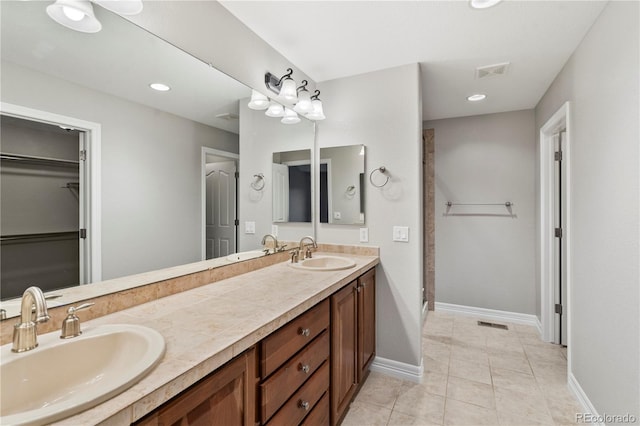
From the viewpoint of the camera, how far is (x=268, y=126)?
2.17 meters

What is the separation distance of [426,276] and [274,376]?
9.95ft

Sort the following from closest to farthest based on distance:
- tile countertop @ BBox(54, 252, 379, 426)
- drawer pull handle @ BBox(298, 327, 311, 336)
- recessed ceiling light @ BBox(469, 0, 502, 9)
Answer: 1. tile countertop @ BBox(54, 252, 379, 426)
2. drawer pull handle @ BBox(298, 327, 311, 336)
3. recessed ceiling light @ BBox(469, 0, 502, 9)

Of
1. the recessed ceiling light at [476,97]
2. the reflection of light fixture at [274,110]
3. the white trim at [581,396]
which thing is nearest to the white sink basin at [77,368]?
the reflection of light fixture at [274,110]

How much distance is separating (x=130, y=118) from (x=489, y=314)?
12.9 feet

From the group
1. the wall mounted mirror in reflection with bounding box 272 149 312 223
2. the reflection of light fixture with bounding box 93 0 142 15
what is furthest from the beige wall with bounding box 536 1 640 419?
the reflection of light fixture with bounding box 93 0 142 15

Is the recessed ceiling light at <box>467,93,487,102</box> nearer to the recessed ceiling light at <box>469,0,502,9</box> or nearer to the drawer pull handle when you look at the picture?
the recessed ceiling light at <box>469,0,502,9</box>

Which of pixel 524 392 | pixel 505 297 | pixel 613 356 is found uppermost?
pixel 613 356

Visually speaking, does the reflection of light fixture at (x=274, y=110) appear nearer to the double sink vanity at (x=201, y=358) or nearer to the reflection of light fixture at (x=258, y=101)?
the reflection of light fixture at (x=258, y=101)

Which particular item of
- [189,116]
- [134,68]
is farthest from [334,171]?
[134,68]

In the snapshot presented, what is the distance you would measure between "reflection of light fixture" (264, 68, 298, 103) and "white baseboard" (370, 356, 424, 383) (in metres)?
2.14

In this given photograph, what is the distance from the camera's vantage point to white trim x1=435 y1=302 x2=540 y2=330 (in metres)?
3.31

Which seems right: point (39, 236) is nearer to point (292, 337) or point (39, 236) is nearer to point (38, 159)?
point (38, 159)

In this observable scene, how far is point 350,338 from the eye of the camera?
1846 millimetres

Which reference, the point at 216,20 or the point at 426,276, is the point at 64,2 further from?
the point at 426,276
